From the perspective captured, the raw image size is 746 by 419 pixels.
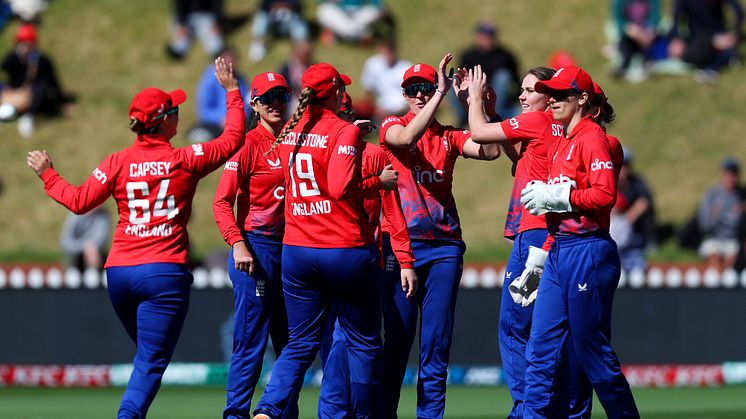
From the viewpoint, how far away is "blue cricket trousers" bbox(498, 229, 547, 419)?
9.41 m

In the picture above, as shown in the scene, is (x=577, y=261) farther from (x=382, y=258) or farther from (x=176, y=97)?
(x=176, y=97)

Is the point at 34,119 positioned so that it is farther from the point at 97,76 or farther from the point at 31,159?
the point at 31,159

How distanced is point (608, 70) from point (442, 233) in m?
15.7

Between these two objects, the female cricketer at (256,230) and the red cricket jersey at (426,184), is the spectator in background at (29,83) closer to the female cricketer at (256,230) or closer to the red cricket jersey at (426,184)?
the female cricketer at (256,230)

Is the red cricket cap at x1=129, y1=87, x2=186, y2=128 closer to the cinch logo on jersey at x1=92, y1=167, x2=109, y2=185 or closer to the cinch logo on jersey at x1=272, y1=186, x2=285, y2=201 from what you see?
the cinch logo on jersey at x1=92, y1=167, x2=109, y2=185

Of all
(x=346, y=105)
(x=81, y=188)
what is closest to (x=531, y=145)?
(x=346, y=105)

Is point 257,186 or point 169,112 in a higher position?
point 169,112

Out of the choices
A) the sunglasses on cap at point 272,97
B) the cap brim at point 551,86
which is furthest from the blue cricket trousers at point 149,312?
the cap brim at point 551,86

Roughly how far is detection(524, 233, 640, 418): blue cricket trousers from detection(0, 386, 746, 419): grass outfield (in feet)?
11.3

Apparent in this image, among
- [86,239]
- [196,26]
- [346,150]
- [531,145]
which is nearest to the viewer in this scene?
[346,150]

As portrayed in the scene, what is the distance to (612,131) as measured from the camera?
23.1 meters

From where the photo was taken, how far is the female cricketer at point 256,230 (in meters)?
9.40

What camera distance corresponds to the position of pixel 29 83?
73.5 ft

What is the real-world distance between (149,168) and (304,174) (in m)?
1.06
